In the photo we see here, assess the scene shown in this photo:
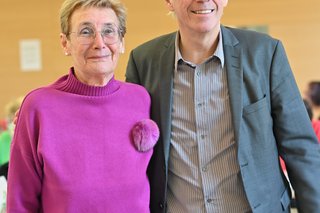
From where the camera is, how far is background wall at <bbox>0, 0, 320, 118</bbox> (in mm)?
5406

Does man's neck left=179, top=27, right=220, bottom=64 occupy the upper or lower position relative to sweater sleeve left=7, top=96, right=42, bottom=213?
upper

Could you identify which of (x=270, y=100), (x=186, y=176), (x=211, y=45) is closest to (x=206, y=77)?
(x=211, y=45)

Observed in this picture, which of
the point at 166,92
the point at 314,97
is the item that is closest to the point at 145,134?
the point at 166,92

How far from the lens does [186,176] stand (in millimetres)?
1815

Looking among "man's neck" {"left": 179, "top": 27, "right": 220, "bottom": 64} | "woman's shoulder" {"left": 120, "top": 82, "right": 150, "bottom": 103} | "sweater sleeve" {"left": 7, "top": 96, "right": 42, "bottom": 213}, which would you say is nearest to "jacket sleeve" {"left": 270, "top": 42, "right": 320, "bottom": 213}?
"man's neck" {"left": 179, "top": 27, "right": 220, "bottom": 64}

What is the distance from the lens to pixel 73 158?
1.66 m

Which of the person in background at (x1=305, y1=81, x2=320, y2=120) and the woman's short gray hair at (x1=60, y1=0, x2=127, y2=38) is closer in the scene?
the woman's short gray hair at (x1=60, y1=0, x2=127, y2=38)

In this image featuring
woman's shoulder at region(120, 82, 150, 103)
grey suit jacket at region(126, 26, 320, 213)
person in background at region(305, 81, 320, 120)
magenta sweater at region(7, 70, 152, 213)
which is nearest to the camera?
magenta sweater at region(7, 70, 152, 213)

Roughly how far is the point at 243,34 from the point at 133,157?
2.17 ft

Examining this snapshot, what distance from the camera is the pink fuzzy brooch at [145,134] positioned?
5.77 ft

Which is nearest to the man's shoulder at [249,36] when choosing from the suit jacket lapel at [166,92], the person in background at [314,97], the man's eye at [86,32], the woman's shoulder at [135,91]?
the suit jacket lapel at [166,92]

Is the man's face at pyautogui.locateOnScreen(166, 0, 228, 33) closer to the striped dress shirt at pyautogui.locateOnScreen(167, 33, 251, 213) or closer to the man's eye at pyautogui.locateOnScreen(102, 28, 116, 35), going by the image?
the striped dress shirt at pyautogui.locateOnScreen(167, 33, 251, 213)

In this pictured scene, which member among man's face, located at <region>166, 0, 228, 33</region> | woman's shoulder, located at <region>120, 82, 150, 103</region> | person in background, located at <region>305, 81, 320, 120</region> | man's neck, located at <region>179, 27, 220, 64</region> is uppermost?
man's face, located at <region>166, 0, 228, 33</region>

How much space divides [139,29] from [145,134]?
13.2 feet
